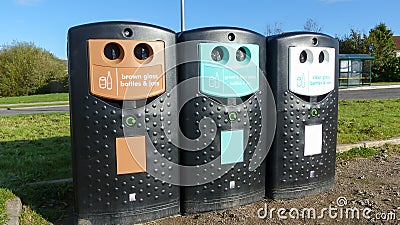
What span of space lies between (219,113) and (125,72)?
2.66 feet

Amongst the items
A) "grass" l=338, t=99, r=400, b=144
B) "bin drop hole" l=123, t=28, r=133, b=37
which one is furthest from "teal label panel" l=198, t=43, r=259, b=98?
"grass" l=338, t=99, r=400, b=144

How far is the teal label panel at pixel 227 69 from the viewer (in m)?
2.72

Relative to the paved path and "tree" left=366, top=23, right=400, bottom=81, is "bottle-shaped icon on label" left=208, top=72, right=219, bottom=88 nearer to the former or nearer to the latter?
the paved path

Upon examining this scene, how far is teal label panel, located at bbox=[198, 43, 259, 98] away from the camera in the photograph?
2723mm

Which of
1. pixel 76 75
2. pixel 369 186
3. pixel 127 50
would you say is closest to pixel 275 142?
Result: pixel 369 186

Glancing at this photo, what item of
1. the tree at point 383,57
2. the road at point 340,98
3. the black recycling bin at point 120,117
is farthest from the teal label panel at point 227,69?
the tree at point 383,57

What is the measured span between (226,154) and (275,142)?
52cm

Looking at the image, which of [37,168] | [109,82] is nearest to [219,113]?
[109,82]

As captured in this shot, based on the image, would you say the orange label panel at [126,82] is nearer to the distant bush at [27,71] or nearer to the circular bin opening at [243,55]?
the circular bin opening at [243,55]

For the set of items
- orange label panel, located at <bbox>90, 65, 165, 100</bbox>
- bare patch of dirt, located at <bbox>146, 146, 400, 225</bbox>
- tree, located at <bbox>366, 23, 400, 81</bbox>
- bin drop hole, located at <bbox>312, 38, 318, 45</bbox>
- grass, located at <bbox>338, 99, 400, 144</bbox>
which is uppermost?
tree, located at <bbox>366, 23, 400, 81</bbox>

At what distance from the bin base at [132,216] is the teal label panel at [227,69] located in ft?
3.24

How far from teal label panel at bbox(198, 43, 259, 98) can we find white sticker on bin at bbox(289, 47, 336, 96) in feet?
1.22

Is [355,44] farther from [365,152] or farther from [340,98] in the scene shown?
[365,152]

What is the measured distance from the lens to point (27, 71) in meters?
26.8
